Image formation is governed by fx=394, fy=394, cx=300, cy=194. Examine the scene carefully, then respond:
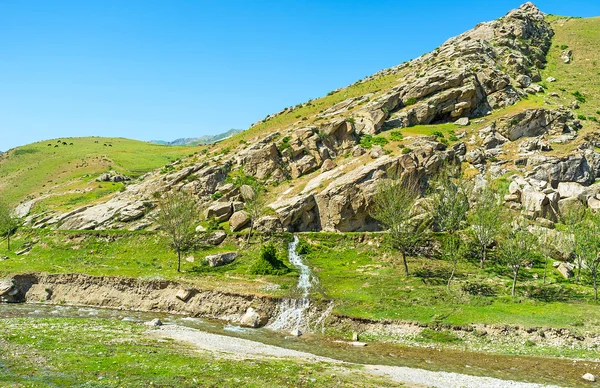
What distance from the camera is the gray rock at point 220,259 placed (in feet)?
232

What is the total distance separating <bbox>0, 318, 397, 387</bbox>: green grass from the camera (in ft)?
90.1

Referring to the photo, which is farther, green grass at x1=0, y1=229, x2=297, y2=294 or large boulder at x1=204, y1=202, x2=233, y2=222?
large boulder at x1=204, y1=202, x2=233, y2=222

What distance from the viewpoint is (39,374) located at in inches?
1094

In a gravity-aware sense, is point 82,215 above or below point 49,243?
above

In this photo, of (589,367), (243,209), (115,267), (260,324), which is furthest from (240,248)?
(589,367)

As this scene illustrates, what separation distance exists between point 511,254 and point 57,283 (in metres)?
68.9

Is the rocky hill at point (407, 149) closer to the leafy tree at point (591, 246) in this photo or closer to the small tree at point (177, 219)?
the small tree at point (177, 219)

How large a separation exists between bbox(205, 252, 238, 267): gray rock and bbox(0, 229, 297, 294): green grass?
1.07 meters

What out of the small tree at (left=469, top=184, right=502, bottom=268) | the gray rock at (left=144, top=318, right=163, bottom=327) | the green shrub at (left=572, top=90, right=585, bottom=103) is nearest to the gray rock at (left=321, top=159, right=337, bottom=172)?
the small tree at (left=469, top=184, right=502, bottom=268)

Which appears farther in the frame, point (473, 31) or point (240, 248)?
point (473, 31)

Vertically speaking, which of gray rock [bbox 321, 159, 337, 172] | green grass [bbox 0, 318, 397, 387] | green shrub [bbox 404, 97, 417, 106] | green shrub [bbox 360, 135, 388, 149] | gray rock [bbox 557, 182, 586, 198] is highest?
green shrub [bbox 404, 97, 417, 106]

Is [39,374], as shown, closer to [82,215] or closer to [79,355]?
[79,355]

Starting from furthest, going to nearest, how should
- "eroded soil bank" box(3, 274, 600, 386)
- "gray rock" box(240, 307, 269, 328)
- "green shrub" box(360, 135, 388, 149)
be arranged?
"green shrub" box(360, 135, 388, 149) < "gray rock" box(240, 307, 269, 328) < "eroded soil bank" box(3, 274, 600, 386)

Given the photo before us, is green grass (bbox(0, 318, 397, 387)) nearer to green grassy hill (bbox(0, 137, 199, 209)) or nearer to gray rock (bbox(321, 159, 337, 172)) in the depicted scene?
gray rock (bbox(321, 159, 337, 172))
